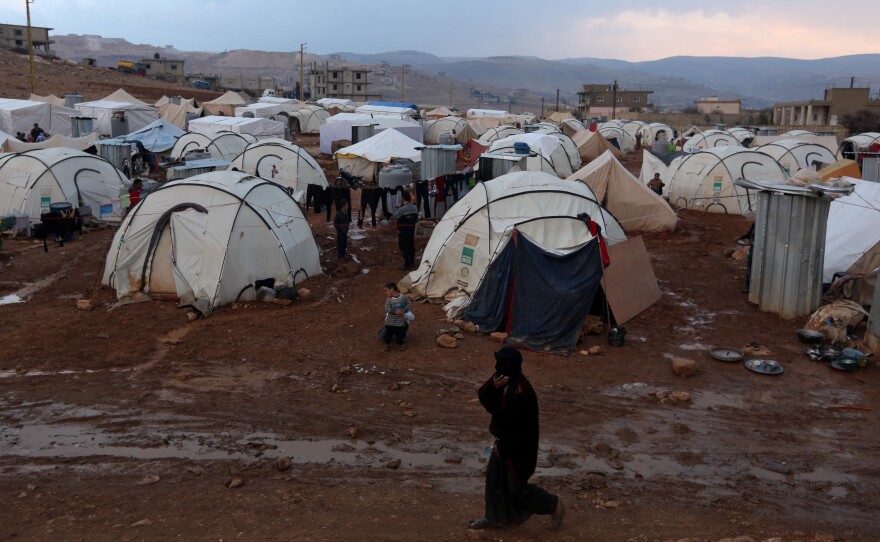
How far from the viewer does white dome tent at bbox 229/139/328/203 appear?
24.0 m

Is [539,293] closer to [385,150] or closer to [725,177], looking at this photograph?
[725,177]

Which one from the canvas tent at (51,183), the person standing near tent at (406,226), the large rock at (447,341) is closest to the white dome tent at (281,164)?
the canvas tent at (51,183)

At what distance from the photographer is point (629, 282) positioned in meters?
12.2

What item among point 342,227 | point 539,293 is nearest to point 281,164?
point 342,227

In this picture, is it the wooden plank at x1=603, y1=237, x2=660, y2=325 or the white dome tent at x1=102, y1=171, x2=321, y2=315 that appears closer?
the wooden plank at x1=603, y1=237, x2=660, y2=325

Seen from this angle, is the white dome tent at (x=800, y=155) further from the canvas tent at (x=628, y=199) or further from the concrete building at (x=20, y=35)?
the concrete building at (x=20, y=35)

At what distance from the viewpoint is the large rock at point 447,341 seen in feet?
35.3

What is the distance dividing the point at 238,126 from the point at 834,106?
163 feet

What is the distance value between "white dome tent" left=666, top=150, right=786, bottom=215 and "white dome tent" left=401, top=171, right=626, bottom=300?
11241mm

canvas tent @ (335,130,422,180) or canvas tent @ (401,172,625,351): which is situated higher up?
canvas tent @ (335,130,422,180)

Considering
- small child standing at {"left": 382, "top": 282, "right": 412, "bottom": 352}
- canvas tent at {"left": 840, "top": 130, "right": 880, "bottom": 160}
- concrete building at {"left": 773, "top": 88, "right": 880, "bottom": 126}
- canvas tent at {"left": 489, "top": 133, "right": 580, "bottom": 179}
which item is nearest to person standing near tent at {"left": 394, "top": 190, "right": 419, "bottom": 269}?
small child standing at {"left": 382, "top": 282, "right": 412, "bottom": 352}

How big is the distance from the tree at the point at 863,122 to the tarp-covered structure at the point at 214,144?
137 feet

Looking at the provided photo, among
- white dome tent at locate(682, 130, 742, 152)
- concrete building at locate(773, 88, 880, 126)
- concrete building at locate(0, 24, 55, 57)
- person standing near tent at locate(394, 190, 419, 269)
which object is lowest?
person standing near tent at locate(394, 190, 419, 269)

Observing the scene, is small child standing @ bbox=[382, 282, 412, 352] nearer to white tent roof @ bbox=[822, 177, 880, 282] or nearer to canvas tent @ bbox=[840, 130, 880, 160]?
white tent roof @ bbox=[822, 177, 880, 282]
